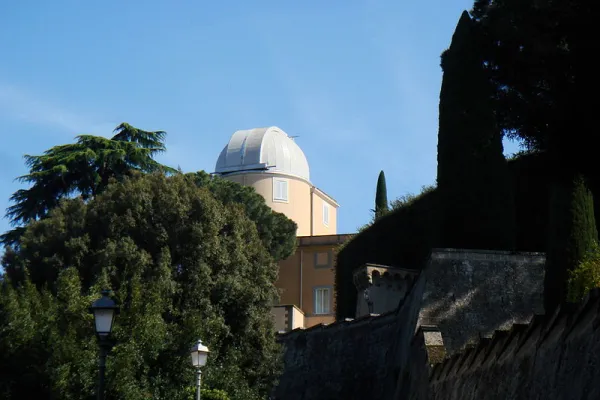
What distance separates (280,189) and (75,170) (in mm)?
29153

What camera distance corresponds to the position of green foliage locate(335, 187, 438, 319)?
115 ft

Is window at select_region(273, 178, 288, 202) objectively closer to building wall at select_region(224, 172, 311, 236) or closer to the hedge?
building wall at select_region(224, 172, 311, 236)

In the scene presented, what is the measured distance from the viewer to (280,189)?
72062 millimetres

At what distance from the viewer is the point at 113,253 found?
29.0 metres

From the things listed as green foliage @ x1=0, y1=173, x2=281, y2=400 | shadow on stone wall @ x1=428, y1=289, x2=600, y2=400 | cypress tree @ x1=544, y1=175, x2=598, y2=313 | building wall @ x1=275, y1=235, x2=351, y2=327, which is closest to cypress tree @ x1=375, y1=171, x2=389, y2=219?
building wall @ x1=275, y1=235, x2=351, y2=327

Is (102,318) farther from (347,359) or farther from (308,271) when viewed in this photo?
(308,271)

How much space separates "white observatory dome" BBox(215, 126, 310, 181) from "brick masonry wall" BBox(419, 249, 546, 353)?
159ft

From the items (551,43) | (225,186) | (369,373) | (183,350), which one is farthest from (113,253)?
(225,186)

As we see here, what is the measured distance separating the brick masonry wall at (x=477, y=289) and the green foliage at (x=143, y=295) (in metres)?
6.72

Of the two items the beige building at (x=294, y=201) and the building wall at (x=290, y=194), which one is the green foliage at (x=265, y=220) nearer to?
the beige building at (x=294, y=201)

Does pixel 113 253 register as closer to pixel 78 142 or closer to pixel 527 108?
pixel 527 108

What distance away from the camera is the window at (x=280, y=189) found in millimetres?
71688

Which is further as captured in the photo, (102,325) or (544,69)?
(544,69)

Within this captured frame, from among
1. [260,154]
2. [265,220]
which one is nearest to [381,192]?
[265,220]
